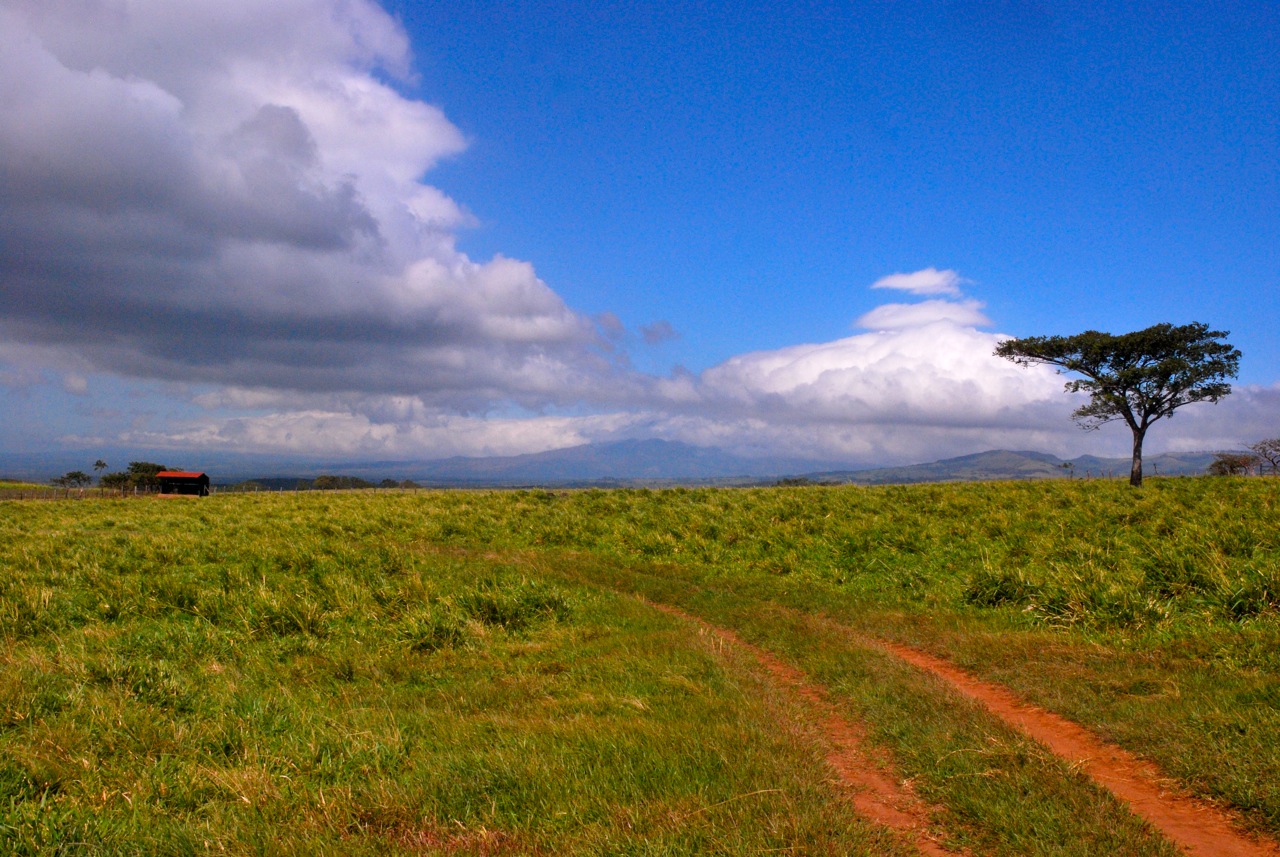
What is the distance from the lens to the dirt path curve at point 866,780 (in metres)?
5.95

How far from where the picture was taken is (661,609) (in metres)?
15.8

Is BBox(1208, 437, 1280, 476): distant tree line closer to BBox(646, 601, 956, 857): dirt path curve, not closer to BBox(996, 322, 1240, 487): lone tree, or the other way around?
BBox(996, 322, 1240, 487): lone tree

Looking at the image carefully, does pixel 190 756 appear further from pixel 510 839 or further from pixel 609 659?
pixel 609 659

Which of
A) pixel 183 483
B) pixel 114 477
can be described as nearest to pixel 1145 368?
pixel 183 483

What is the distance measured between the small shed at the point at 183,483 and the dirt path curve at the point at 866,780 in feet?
277

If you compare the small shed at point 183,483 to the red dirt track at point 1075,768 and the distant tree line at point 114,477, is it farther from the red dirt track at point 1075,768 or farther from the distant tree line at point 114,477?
the red dirt track at point 1075,768

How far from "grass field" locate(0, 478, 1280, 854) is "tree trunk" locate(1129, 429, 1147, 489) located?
2192 centimetres

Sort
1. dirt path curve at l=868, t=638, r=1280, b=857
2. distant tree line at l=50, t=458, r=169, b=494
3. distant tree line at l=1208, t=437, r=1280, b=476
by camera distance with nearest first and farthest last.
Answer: dirt path curve at l=868, t=638, r=1280, b=857 → distant tree line at l=1208, t=437, r=1280, b=476 → distant tree line at l=50, t=458, r=169, b=494

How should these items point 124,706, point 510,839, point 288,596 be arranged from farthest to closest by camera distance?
point 288,596, point 124,706, point 510,839

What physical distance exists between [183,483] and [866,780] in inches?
3531

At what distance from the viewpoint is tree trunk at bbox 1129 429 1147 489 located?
41.4 meters

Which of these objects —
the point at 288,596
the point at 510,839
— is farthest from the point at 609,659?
Answer: the point at 288,596

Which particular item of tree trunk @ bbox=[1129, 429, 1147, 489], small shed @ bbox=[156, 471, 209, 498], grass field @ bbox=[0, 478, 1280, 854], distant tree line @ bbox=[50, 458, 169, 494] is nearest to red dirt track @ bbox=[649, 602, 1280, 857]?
grass field @ bbox=[0, 478, 1280, 854]

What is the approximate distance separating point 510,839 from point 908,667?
24.0 ft
